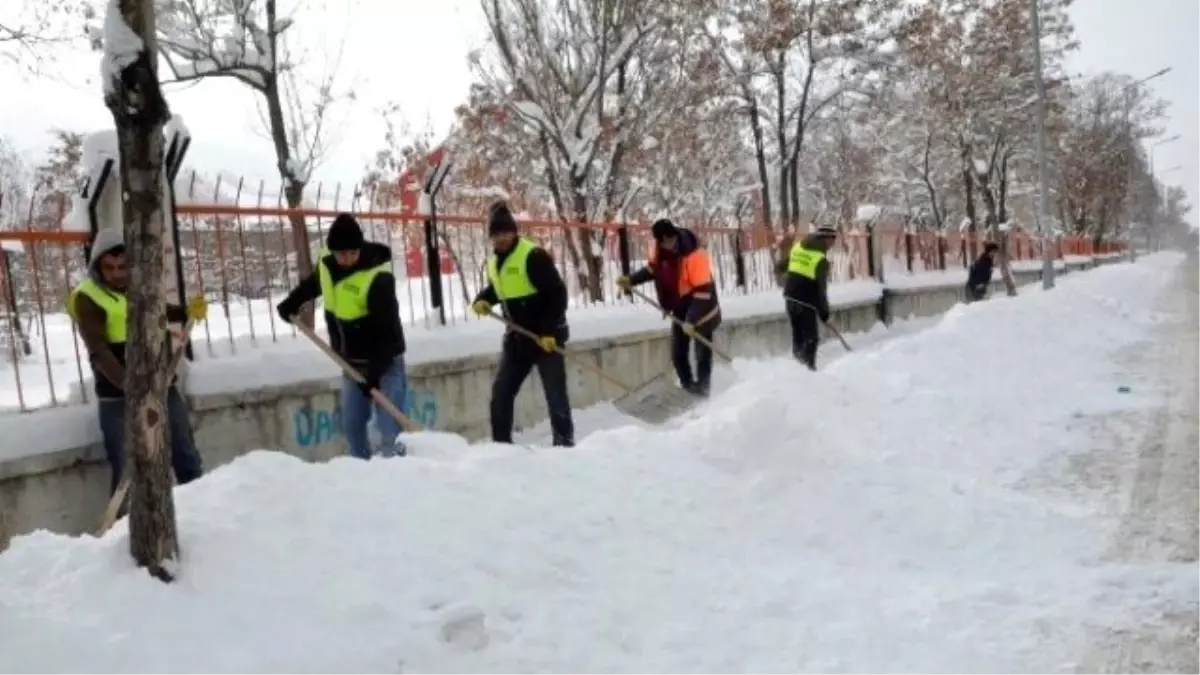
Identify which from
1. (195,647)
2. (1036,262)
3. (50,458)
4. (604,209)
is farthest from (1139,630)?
(1036,262)

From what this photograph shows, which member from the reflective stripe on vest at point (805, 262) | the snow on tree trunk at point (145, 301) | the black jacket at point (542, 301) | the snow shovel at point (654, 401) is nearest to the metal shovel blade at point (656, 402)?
the snow shovel at point (654, 401)

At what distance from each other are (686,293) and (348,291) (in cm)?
410

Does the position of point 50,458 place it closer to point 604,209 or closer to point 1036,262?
point 604,209

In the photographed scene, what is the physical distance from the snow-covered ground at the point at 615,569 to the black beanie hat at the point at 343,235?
135 cm

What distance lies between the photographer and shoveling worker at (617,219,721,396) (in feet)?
29.9

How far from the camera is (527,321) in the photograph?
6742mm

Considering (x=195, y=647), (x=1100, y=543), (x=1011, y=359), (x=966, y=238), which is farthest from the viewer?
(x=966, y=238)

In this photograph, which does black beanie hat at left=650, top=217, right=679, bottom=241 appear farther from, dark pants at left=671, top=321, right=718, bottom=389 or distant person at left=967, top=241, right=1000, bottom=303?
distant person at left=967, top=241, right=1000, bottom=303

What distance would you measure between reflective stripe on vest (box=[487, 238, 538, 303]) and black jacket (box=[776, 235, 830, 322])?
4511mm

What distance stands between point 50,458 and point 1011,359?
8849mm

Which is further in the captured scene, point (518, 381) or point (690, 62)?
point (690, 62)

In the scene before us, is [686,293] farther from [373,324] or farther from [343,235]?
[343,235]

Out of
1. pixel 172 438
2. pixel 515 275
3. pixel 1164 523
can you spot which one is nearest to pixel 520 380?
pixel 515 275

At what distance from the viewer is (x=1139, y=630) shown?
3.52 meters
